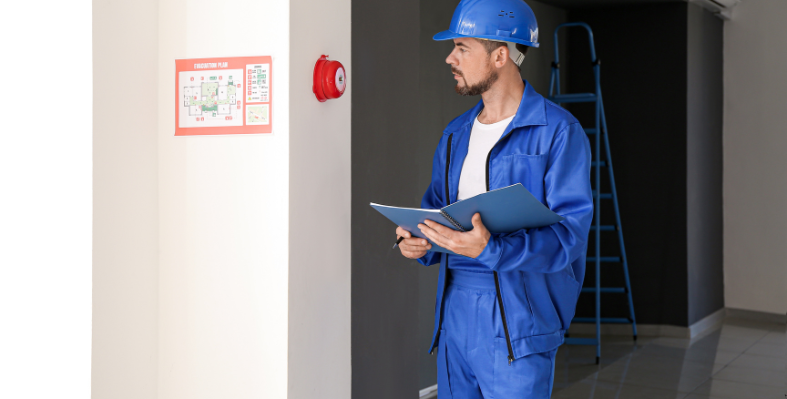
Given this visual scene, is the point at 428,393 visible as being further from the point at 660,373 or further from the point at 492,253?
the point at 492,253

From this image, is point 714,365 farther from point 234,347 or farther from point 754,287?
point 234,347

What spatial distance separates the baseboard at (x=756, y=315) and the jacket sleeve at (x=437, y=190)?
5.65 metres

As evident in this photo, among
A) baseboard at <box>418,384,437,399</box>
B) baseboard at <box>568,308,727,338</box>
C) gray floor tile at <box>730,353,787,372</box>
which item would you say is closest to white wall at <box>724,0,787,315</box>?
baseboard at <box>568,308,727,338</box>

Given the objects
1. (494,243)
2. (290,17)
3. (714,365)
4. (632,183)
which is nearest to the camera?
(494,243)

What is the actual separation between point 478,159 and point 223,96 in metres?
0.74

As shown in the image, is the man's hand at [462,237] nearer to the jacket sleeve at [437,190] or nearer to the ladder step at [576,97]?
the jacket sleeve at [437,190]

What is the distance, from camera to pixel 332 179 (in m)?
2.06

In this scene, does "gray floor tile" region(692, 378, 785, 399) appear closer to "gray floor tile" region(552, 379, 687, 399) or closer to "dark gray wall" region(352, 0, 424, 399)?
"gray floor tile" region(552, 379, 687, 399)

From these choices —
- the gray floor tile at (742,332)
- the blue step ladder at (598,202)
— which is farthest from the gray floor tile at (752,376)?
the gray floor tile at (742,332)

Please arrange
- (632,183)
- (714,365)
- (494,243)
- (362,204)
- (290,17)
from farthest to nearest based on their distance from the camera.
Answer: (632,183) → (714,365) → (362,204) → (290,17) → (494,243)
